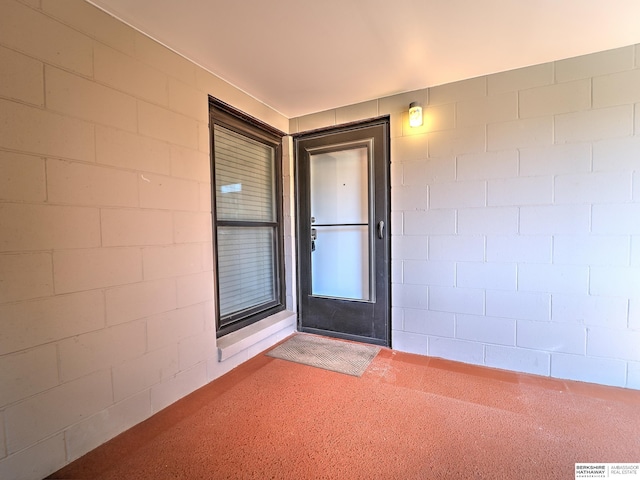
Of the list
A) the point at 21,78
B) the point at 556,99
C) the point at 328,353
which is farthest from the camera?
the point at 328,353

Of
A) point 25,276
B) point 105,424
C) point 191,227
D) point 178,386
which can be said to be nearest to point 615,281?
point 191,227

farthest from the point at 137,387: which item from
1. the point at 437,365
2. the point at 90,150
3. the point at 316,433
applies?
the point at 437,365

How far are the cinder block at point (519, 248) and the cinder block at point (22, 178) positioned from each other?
2.79 meters

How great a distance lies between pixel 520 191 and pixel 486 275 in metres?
0.68

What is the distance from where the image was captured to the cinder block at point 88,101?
4.59 feet

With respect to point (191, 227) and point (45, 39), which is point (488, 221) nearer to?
point (191, 227)

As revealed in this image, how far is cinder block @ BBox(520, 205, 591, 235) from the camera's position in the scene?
2074 millimetres

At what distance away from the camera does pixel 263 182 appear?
9.90ft

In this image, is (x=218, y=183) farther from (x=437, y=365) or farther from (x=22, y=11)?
(x=437, y=365)

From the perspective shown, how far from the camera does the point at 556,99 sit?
2.12 m

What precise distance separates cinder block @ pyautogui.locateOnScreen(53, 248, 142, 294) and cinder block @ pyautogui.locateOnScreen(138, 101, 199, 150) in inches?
29.0

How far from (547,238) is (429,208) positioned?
853 millimetres

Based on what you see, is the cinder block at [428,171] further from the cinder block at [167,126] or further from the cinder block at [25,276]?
the cinder block at [25,276]

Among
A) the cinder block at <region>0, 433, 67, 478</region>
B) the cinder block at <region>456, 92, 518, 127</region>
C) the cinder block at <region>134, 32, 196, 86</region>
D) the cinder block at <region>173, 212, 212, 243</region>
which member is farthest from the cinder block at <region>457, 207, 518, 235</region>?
the cinder block at <region>0, 433, 67, 478</region>
